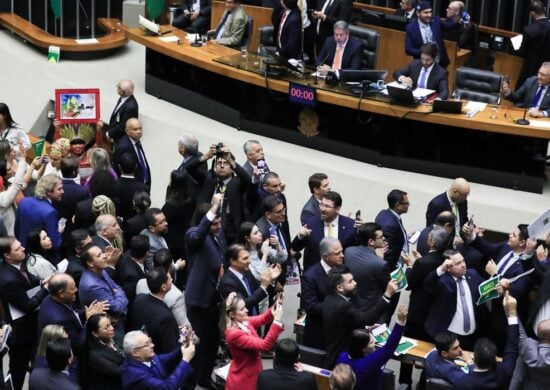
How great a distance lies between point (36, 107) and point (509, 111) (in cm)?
597

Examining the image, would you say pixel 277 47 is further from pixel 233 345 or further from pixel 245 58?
pixel 233 345

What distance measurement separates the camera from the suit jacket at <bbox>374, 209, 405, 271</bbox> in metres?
9.00

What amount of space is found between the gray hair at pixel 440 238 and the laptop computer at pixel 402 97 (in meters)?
3.04

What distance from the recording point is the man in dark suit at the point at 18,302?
7840 millimetres

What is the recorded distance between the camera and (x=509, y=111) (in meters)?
11.3

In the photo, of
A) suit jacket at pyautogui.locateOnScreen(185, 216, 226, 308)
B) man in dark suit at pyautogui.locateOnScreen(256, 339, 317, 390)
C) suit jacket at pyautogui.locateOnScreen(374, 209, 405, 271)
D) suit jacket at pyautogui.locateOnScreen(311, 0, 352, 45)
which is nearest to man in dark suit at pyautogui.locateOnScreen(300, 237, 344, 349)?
suit jacket at pyautogui.locateOnScreen(185, 216, 226, 308)

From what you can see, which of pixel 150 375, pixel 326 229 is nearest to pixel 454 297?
pixel 326 229

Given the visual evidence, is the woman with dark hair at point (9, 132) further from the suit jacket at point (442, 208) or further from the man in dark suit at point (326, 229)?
the suit jacket at point (442, 208)

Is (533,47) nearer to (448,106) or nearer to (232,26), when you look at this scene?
(448,106)

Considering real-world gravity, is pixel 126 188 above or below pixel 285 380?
above

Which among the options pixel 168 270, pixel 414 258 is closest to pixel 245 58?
pixel 414 258

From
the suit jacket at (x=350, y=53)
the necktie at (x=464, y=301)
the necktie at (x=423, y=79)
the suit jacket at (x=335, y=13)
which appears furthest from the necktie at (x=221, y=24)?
the necktie at (x=464, y=301)

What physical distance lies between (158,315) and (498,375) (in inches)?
88.3

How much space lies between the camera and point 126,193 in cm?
955
